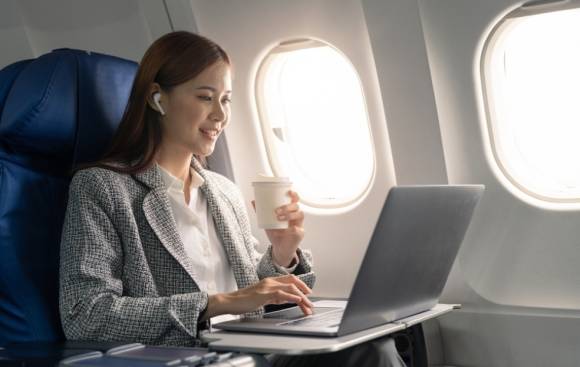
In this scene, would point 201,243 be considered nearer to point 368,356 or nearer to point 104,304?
point 104,304

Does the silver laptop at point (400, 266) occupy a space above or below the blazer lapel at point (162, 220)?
below

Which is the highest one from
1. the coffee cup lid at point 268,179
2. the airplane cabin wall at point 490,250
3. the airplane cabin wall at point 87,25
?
the airplane cabin wall at point 87,25

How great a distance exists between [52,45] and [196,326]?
2296 mm

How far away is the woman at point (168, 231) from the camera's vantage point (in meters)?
2.41

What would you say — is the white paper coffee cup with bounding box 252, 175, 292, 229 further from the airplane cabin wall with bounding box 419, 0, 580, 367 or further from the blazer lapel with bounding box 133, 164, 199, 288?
the airplane cabin wall with bounding box 419, 0, 580, 367

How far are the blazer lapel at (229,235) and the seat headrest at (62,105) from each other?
335 millimetres

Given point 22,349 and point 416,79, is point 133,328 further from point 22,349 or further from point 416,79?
point 416,79

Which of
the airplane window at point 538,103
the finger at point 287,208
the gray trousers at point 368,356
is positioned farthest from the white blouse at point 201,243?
the airplane window at point 538,103

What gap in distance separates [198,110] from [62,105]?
0.40 meters

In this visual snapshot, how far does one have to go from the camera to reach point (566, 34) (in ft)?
11.0

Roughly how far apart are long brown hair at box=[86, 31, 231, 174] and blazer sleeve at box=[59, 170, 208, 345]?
0.33 metres

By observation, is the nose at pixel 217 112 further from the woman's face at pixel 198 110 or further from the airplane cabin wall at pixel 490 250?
the airplane cabin wall at pixel 490 250

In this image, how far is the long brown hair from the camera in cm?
277

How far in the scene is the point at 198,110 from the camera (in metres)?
2.80
